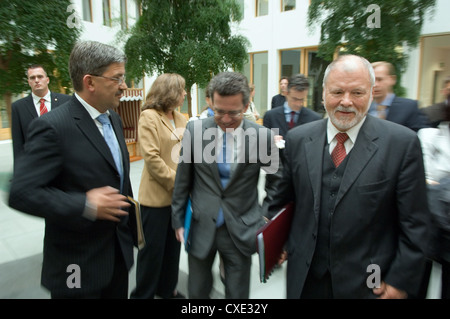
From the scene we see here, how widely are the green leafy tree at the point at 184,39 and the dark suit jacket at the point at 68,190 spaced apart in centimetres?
495

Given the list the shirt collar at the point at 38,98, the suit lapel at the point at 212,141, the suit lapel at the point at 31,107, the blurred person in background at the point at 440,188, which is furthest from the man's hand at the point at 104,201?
the shirt collar at the point at 38,98

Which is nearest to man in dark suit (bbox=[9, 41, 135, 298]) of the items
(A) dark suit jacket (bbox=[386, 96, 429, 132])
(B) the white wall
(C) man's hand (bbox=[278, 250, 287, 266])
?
(C) man's hand (bbox=[278, 250, 287, 266])

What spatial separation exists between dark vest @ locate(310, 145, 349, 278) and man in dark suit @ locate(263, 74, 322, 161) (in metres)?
2.28

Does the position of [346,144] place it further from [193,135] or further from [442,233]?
[193,135]

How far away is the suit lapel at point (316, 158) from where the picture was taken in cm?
165

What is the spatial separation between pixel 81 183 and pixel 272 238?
1063 millimetres

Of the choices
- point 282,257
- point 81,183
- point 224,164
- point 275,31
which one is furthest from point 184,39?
point 275,31

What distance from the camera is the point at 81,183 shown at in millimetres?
1614

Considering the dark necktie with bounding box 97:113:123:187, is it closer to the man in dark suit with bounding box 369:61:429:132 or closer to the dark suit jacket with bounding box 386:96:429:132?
the man in dark suit with bounding box 369:61:429:132

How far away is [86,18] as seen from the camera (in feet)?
42.6

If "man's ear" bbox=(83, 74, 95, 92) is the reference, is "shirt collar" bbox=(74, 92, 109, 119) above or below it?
below

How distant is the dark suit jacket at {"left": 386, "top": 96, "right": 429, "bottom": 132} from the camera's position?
3182 millimetres

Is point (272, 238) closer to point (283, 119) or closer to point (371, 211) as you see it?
point (371, 211)
